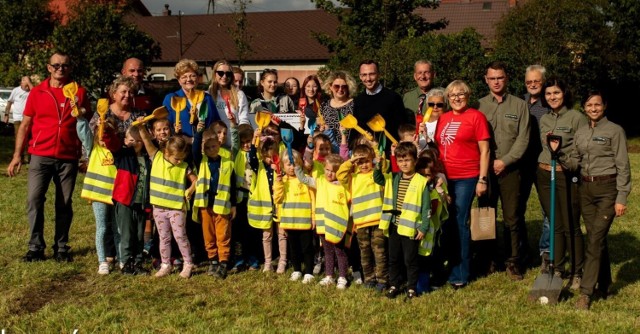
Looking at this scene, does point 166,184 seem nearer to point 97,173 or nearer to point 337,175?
point 97,173

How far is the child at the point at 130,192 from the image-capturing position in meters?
6.62

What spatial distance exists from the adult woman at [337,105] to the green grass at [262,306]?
149 cm

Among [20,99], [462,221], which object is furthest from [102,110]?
[20,99]

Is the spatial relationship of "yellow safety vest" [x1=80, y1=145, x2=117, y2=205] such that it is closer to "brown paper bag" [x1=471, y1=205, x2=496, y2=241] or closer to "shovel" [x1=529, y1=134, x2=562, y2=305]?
"brown paper bag" [x1=471, y1=205, x2=496, y2=241]

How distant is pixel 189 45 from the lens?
1687 inches

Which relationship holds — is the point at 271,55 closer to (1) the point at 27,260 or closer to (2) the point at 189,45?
(2) the point at 189,45

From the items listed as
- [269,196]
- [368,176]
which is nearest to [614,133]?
[368,176]

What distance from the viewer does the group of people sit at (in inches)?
237

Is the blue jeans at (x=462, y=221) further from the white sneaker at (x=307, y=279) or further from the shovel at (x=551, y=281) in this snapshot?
the white sneaker at (x=307, y=279)

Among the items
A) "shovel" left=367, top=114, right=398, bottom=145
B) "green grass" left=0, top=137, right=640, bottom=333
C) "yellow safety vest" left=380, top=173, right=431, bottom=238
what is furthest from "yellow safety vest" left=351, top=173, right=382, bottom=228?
"green grass" left=0, top=137, right=640, bottom=333

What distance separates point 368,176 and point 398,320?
1350mm

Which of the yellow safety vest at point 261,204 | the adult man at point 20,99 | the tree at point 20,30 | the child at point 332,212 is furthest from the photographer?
the tree at point 20,30

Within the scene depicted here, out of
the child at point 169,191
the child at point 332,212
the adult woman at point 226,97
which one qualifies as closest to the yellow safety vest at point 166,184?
the child at point 169,191

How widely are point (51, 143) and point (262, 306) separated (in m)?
2.87
